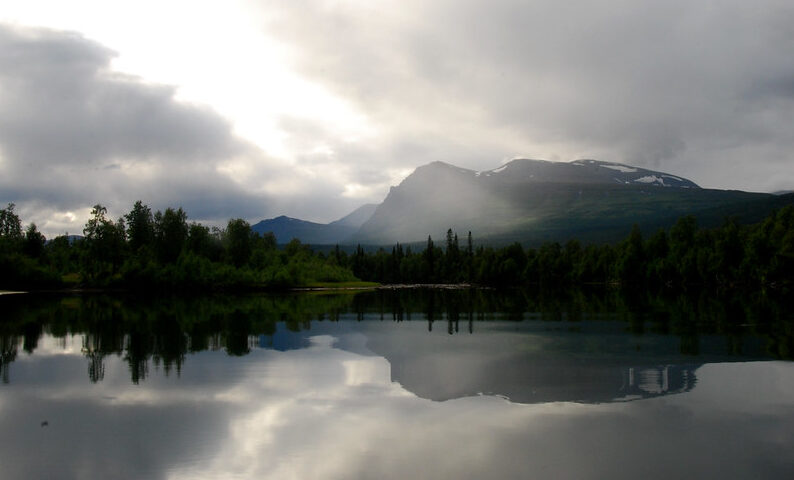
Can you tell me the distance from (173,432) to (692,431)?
13842 millimetres

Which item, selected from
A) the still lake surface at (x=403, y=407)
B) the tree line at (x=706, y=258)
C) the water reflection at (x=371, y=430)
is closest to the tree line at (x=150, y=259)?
the tree line at (x=706, y=258)

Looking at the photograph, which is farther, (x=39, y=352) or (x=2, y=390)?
(x=39, y=352)

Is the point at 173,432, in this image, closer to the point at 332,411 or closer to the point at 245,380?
the point at 332,411

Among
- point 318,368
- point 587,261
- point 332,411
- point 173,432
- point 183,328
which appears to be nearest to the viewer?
point 173,432

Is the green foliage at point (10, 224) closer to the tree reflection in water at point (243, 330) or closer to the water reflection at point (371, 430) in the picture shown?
the tree reflection in water at point (243, 330)

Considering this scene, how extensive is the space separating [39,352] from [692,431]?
3156cm

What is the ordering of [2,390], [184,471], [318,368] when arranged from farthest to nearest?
[318,368]
[2,390]
[184,471]

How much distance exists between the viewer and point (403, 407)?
61.8 feet

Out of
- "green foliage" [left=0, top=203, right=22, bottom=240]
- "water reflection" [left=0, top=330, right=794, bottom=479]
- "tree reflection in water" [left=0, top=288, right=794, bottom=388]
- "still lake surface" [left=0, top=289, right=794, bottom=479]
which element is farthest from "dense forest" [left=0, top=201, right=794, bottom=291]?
"water reflection" [left=0, top=330, right=794, bottom=479]

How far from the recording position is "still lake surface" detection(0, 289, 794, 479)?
13453 millimetres

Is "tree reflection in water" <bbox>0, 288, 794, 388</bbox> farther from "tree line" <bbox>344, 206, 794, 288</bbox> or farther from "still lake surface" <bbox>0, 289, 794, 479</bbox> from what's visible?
"tree line" <bbox>344, 206, 794, 288</bbox>

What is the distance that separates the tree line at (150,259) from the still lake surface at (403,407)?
102 m

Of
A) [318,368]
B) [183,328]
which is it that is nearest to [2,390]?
[318,368]

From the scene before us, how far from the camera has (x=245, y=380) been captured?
23.1 m
